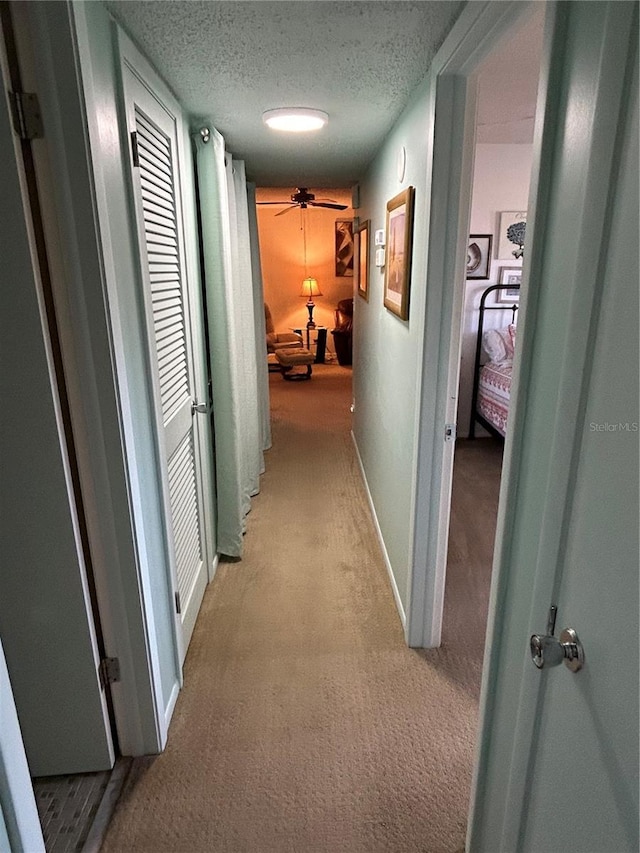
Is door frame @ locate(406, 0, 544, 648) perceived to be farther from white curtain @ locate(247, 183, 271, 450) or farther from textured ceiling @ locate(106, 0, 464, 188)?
white curtain @ locate(247, 183, 271, 450)

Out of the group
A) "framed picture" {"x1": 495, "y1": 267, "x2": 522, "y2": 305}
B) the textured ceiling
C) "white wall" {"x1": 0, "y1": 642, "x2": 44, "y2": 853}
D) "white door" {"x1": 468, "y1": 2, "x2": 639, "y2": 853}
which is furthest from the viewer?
"framed picture" {"x1": 495, "y1": 267, "x2": 522, "y2": 305}

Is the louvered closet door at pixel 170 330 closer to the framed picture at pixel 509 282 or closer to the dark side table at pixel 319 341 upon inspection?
the framed picture at pixel 509 282

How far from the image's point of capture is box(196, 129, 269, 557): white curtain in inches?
91.2

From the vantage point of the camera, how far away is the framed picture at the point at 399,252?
6.43 feet

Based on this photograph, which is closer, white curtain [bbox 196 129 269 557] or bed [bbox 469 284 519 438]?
white curtain [bbox 196 129 269 557]

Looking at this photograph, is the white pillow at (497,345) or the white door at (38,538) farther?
the white pillow at (497,345)

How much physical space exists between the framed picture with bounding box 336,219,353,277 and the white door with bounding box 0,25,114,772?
22.3 ft

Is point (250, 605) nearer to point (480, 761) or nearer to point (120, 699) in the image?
point (120, 699)

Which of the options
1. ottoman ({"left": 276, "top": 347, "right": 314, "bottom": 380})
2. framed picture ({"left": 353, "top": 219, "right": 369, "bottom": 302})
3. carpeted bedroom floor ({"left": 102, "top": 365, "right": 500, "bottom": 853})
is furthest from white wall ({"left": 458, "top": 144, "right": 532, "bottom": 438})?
ottoman ({"left": 276, "top": 347, "right": 314, "bottom": 380})

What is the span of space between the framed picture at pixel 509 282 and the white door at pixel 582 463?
3.76 metres

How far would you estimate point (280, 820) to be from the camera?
57.4 inches

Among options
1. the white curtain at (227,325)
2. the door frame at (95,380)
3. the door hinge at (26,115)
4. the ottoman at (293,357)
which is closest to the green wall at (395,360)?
the white curtain at (227,325)

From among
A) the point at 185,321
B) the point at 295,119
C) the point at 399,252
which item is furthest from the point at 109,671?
the point at 295,119

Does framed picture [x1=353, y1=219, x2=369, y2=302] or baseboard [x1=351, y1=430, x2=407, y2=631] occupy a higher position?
framed picture [x1=353, y1=219, x2=369, y2=302]
